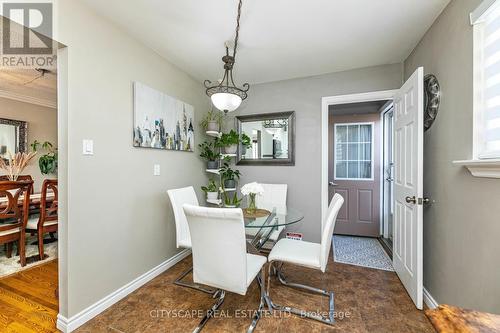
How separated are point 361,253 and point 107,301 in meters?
2.97

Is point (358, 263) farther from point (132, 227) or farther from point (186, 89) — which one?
Answer: point (186, 89)

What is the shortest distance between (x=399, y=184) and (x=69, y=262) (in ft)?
9.64

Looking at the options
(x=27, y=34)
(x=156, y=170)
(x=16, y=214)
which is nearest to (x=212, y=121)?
(x=156, y=170)

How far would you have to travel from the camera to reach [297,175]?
9.78 feet

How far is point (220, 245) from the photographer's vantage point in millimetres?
1397

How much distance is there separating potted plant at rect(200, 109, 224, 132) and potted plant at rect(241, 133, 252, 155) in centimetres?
39

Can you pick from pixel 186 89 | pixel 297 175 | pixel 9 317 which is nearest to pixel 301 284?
pixel 297 175

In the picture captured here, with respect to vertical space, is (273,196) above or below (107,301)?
above

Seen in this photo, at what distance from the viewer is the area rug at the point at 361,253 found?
2646 millimetres

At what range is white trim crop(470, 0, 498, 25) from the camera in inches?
46.3

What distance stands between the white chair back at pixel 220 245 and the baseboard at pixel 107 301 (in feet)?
3.19

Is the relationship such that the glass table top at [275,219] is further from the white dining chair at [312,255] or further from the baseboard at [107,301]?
the baseboard at [107,301]

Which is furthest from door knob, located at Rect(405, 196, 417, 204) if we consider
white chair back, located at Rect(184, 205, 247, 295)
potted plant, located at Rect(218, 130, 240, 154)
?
potted plant, located at Rect(218, 130, 240, 154)

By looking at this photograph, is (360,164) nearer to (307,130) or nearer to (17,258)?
(307,130)
